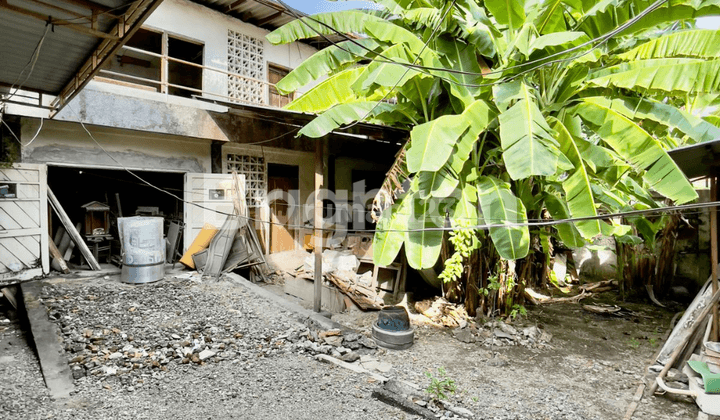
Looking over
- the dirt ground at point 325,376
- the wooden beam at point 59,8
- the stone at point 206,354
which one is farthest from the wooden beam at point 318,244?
the wooden beam at point 59,8

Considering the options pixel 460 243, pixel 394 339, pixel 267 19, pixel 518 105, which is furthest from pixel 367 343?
pixel 267 19

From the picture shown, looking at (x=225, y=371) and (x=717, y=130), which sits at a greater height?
(x=717, y=130)

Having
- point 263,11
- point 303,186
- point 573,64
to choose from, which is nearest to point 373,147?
point 303,186

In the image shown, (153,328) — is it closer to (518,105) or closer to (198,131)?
(198,131)

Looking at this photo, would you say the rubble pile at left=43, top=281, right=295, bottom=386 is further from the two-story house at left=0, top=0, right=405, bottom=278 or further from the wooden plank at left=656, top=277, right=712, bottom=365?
the wooden plank at left=656, top=277, right=712, bottom=365

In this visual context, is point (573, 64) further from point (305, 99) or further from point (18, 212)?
point (18, 212)

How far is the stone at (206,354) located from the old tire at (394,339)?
2021 mm

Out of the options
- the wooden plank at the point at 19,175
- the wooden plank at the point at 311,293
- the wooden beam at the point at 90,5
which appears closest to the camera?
the wooden beam at the point at 90,5

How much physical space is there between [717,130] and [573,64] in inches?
67.9

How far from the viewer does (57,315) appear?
478 cm

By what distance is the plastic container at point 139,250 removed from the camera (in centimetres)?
632

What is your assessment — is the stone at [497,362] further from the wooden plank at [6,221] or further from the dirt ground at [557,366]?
the wooden plank at [6,221]

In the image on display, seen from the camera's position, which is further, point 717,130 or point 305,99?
point 305,99

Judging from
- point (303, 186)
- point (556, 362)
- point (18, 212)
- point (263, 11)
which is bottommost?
point (556, 362)
